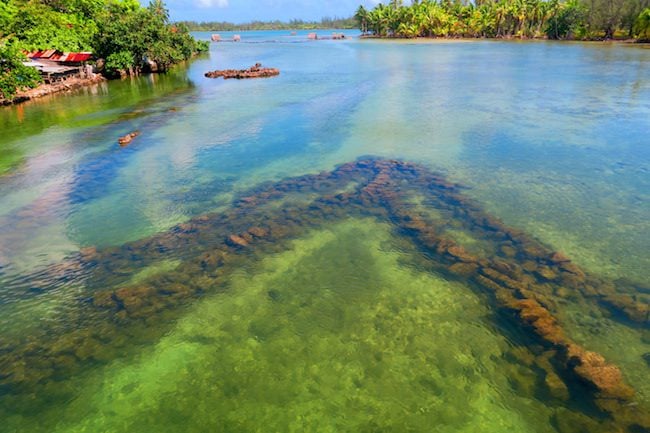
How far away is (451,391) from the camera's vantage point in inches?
274

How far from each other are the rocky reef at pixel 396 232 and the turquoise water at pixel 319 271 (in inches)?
12.4

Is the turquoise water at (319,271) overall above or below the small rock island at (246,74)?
below

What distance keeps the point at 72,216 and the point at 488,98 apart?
28393 mm

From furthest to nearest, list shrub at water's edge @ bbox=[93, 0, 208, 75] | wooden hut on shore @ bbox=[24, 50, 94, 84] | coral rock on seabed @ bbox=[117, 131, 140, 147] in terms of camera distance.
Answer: shrub at water's edge @ bbox=[93, 0, 208, 75]
wooden hut on shore @ bbox=[24, 50, 94, 84]
coral rock on seabed @ bbox=[117, 131, 140, 147]

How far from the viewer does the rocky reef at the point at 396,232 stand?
285 inches

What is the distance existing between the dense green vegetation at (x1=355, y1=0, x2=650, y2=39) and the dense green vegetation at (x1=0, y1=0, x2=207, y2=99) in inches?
3043

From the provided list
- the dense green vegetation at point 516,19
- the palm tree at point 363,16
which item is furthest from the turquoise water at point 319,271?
the palm tree at point 363,16

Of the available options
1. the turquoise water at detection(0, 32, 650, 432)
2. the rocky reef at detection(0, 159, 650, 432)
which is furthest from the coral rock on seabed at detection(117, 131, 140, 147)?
the rocky reef at detection(0, 159, 650, 432)

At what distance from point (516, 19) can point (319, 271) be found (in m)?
114

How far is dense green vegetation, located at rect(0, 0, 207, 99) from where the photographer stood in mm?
42938

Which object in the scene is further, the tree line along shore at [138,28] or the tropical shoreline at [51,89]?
the tree line along shore at [138,28]

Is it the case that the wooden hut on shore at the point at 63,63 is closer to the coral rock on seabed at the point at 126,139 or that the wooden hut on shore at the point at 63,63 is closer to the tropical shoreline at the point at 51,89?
the tropical shoreline at the point at 51,89

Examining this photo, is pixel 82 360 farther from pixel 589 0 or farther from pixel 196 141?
pixel 589 0

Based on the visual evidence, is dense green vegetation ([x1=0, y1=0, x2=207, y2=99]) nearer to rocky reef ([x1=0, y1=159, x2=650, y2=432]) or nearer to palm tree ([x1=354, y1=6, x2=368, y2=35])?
rocky reef ([x1=0, y1=159, x2=650, y2=432])
